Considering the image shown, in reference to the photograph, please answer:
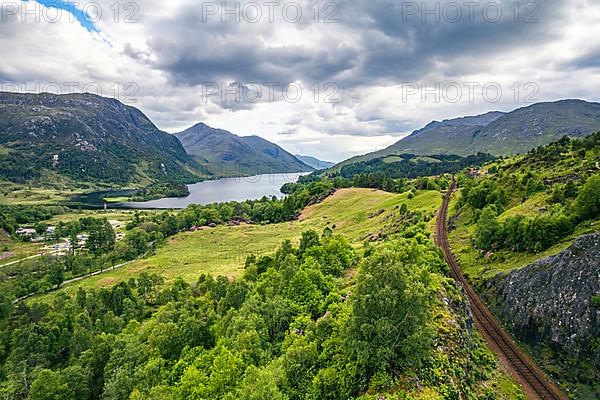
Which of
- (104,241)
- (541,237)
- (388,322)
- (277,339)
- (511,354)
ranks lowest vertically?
(104,241)

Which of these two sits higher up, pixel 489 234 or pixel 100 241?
pixel 489 234

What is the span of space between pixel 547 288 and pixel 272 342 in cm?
3122

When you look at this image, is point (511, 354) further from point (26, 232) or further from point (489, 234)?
point (26, 232)

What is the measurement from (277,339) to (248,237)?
10272 cm

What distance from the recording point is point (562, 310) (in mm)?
36906

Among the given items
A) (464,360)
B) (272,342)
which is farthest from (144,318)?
(464,360)

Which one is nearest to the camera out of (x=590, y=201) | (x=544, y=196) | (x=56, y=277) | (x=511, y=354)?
(x=511, y=354)

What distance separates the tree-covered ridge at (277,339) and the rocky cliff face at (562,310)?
20.9ft

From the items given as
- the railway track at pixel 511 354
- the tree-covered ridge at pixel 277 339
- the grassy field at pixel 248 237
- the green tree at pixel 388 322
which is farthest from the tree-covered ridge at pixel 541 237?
the grassy field at pixel 248 237

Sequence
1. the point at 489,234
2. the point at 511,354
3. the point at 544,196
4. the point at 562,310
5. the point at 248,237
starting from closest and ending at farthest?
the point at 562,310 < the point at 511,354 < the point at 489,234 < the point at 544,196 < the point at 248,237

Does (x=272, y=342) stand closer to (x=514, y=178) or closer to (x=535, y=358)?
(x=535, y=358)

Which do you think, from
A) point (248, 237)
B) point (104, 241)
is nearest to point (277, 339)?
point (248, 237)

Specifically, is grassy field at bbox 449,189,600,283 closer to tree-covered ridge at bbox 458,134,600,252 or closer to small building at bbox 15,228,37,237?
tree-covered ridge at bbox 458,134,600,252

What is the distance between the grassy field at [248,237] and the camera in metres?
107
